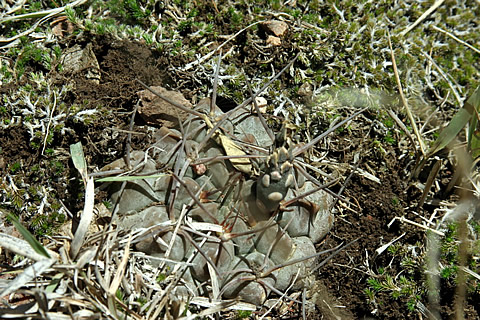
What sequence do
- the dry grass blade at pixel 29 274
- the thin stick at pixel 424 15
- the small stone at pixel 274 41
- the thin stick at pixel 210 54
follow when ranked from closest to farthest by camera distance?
the dry grass blade at pixel 29 274, the thin stick at pixel 210 54, the small stone at pixel 274 41, the thin stick at pixel 424 15

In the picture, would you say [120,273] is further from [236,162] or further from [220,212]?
[236,162]

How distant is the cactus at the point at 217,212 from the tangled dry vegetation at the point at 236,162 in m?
0.01

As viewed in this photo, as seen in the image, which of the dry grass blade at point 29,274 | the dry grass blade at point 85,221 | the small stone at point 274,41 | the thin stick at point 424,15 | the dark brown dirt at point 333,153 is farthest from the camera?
the thin stick at point 424,15

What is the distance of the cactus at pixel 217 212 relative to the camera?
2576mm

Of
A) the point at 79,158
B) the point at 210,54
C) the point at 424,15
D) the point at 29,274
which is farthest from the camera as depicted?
the point at 424,15

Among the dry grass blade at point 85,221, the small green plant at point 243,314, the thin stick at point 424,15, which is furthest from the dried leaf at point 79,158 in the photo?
the thin stick at point 424,15

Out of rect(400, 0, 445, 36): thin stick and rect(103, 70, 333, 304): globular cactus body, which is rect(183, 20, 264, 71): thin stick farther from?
rect(400, 0, 445, 36): thin stick

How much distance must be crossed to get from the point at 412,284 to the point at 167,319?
1654mm

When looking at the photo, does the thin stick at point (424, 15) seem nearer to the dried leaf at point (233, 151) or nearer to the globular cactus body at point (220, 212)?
the globular cactus body at point (220, 212)

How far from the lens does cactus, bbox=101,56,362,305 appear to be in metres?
2.58

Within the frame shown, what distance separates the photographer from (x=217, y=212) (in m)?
2.70

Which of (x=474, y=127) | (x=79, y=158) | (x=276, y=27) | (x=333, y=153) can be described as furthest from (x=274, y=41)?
(x=79, y=158)

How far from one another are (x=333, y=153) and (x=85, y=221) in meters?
1.89

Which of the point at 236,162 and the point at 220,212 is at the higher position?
the point at 236,162
